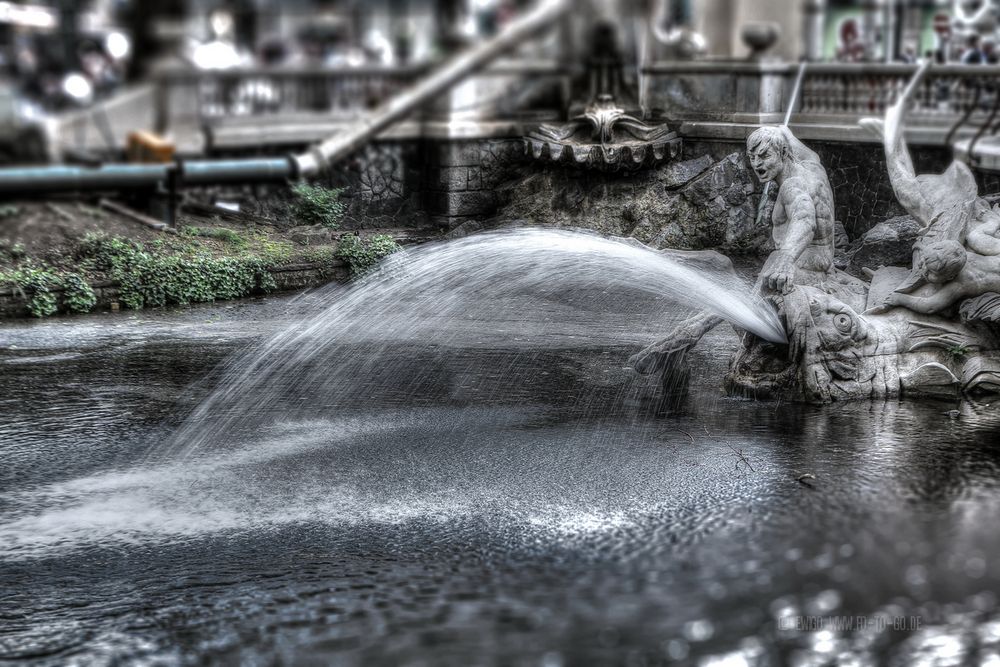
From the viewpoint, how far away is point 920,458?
806 cm

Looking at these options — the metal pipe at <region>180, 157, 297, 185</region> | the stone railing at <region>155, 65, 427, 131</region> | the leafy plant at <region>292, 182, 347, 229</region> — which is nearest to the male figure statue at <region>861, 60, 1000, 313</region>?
the leafy plant at <region>292, 182, 347, 229</region>

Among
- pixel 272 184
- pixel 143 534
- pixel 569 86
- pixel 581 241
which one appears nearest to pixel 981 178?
pixel 569 86

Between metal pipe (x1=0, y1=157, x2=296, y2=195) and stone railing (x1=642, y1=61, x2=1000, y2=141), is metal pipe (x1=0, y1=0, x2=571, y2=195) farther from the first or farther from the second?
stone railing (x1=642, y1=61, x2=1000, y2=141)

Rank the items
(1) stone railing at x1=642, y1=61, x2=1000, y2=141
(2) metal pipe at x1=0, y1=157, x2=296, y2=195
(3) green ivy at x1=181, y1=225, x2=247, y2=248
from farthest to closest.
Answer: (1) stone railing at x1=642, y1=61, x2=1000, y2=141 → (3) green ivy at x1=181, y1=225, x2=247, y2=248 → (2) metal pipe at x1=0, y1=157, x2=296, y2=195

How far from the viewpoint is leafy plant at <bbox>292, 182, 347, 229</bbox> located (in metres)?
15.3

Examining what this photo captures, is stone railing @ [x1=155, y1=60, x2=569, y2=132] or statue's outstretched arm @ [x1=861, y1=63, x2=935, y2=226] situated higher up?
stone railing @ [x1=155, y1=60, x2=569, y2=132]

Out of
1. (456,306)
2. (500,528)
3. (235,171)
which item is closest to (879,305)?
(500,528)

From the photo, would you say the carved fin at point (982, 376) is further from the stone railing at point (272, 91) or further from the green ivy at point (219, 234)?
the stone railing at point (272, 91)

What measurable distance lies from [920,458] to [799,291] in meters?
1.98

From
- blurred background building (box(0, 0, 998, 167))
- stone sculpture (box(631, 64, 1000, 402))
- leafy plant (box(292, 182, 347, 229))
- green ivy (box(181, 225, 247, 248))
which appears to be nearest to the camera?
stone sculpture (box(631, 64, 1000, 402))

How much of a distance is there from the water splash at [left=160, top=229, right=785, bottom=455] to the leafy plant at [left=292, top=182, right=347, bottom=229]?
3.25ft

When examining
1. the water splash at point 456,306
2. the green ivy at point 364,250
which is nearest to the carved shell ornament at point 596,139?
the water splash at point 456,306

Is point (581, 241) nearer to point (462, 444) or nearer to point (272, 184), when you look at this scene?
point (462, 444)

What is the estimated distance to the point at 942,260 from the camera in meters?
9.48
